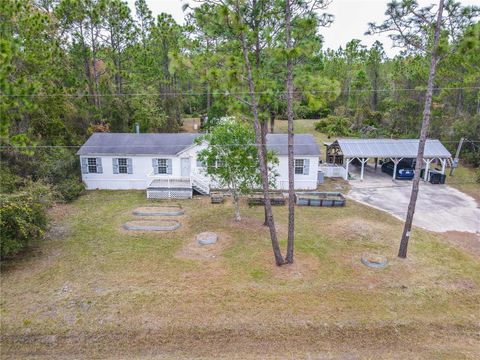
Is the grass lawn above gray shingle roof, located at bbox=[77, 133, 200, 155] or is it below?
below

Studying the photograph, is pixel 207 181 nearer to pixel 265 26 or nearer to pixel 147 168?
pixel 147 168

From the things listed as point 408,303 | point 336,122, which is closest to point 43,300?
point 408,303

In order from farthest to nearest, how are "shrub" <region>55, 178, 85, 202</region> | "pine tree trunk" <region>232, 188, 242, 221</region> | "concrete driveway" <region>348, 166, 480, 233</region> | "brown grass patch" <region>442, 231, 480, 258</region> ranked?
"shrub" <region>55, 178, 85, 202</region>, "concrete driveway" <region>348, 166, 480, 233</region>, "pine tree trunk" <region>232, 188, 242, 221</region>, "brown grass patch" <region>442, 231, 480, 258</region>

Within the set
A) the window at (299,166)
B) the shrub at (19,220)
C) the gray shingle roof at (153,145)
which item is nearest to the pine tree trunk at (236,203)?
the gray shingle roof at (153,145)

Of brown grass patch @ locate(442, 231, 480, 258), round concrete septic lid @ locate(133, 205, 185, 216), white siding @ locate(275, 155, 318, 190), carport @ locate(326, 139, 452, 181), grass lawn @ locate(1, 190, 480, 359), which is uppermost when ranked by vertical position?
carport @ locate(326, 139, 452, 181)

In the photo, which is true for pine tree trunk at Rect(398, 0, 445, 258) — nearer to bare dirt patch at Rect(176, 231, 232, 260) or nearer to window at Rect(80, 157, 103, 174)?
bare dirt patch at Rect(176, 231, 232, 260)

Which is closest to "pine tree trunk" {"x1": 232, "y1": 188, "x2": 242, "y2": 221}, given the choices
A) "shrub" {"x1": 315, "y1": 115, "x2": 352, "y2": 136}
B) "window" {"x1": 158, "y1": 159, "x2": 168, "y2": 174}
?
"window" {"x1": 158, "y1": 159, "x2": 168, "y2": 174}

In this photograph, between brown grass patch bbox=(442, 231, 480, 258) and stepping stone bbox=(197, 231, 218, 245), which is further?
stepping stone bbox=(197, 231, 218, 245)

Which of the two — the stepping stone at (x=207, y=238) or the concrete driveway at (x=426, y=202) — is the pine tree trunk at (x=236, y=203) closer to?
the stepping stone at (x=207, y=238)
